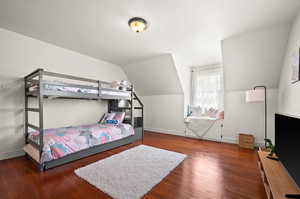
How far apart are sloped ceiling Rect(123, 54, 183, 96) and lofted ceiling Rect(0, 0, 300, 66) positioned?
722mm

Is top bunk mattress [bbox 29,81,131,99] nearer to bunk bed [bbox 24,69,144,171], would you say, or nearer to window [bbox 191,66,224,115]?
bunk bed [bbox 24,69,144,171]

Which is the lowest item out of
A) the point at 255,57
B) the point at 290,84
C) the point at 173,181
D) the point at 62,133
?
the point at 173,181

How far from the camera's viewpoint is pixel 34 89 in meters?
2.27

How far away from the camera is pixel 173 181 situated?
1.67 metres

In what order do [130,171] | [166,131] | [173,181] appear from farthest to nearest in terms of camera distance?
[166,131], [130,171], [173,181]

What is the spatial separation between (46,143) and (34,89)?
3.42 ft

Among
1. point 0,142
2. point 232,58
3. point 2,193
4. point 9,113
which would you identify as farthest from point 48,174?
point 232,58

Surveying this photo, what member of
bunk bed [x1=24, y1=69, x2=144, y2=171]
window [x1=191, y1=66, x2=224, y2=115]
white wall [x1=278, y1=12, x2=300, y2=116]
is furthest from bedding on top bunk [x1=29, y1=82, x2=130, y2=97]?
white wall [x1=278, y1=12, x2=300, y2=116]

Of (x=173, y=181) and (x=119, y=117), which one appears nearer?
(x=173, y=181)

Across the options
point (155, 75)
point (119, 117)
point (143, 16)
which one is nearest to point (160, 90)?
point (155, 75)

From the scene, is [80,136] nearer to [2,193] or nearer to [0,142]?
[2,193]

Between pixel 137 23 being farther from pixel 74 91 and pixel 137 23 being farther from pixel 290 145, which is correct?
pixel 290 145

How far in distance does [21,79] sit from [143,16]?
2.76 meters

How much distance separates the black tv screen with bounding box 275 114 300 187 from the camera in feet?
3.41
